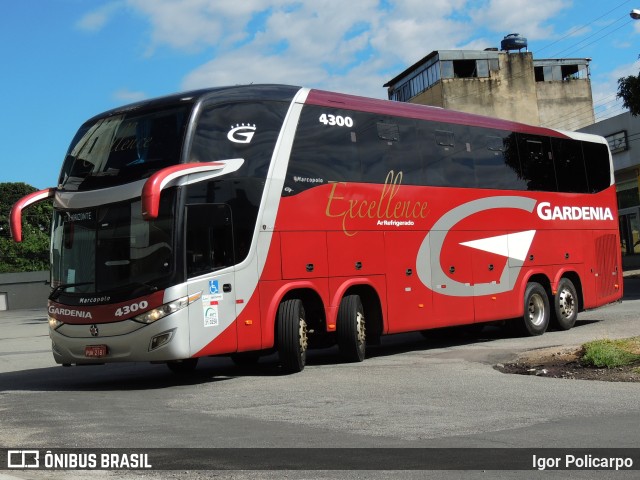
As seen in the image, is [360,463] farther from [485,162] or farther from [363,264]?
[485,162]

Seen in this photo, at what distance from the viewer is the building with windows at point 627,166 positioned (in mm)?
47000

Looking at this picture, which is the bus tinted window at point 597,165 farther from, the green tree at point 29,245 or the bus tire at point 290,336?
the green tree at point 29,245

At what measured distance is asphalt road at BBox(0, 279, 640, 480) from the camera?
26.8ft

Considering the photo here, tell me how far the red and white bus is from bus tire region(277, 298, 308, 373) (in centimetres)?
2

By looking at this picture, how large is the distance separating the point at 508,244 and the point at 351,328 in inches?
213

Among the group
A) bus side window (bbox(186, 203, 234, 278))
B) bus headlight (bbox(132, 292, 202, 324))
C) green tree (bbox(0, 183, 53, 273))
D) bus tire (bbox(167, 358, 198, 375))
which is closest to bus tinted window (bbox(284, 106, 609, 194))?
bus side window (bbox(186, 203, 234, 278))

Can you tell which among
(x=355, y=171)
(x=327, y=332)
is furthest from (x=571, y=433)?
(x=355, y=171)

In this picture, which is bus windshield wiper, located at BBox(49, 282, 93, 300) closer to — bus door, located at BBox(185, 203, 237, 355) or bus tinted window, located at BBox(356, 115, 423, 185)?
bus door, located at BBox(185, 203, 237, 355)

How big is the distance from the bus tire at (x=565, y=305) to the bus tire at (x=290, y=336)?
8.16m

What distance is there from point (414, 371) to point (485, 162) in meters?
6.08

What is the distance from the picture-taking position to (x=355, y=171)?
15.7m

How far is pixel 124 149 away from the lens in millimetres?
13641

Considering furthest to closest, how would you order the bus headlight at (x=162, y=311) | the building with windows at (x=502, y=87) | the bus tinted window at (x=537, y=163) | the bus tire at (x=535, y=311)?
the building with windows at (x=502, y=87)
the bus tinted window at (x=537, y=163)
the bus tire at (x=535, y=311)
the bus headlight at (x=162, y=311)

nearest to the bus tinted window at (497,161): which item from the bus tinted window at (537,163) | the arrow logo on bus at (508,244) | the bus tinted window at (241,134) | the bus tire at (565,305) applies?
the bus tinted window at (537,163)
